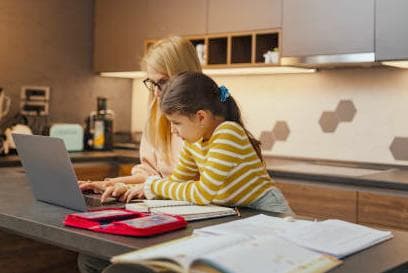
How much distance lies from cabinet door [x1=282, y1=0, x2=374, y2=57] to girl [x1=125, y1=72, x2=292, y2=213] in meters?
1.30

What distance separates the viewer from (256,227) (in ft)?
3.82

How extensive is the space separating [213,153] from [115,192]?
12.1 inches

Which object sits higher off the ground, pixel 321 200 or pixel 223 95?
pixel 223 95

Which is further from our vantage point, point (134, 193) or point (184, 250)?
point (134, 193)

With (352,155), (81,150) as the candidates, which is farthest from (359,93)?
(81,150)

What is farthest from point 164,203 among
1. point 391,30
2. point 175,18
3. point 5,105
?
point 5,105

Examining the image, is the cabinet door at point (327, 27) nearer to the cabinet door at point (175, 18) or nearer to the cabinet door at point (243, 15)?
the cabinet door at point (243, 15)

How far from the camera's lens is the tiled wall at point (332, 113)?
299 cm

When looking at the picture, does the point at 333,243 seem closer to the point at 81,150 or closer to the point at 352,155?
the point at 352,155

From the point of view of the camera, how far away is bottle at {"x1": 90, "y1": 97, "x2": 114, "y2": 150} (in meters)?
3.80

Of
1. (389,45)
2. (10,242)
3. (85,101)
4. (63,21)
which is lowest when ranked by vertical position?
(10,242)

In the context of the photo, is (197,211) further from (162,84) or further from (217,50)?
(217,50)

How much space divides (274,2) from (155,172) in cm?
138

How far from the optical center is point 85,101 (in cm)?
406
